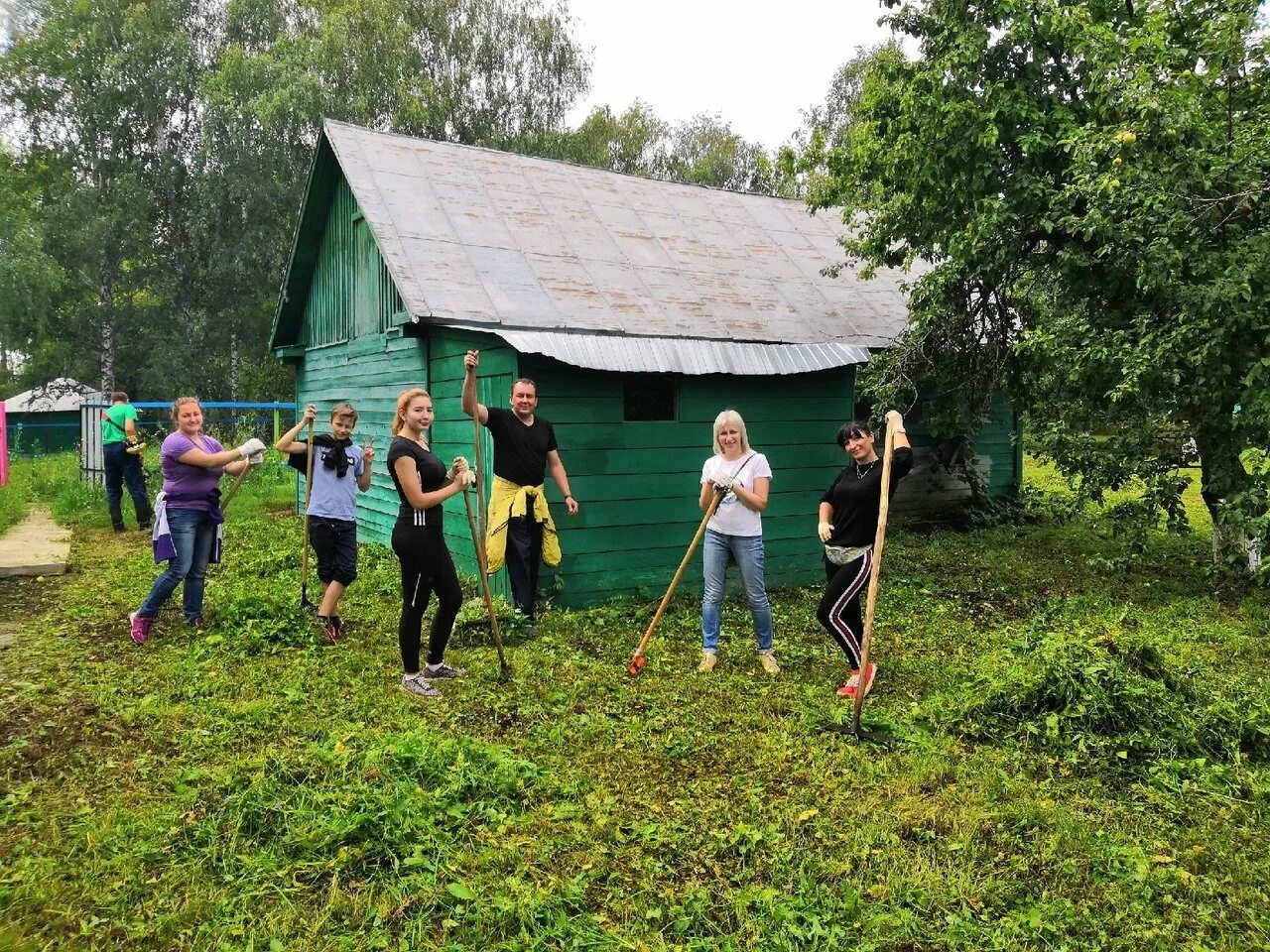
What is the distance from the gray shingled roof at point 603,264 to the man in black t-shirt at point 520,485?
2.16 ft

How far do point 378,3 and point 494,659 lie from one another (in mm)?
27113

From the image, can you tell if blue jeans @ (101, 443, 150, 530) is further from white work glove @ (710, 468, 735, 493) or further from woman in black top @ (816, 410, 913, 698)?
woman in black top @ (816, 410, 913, 698)

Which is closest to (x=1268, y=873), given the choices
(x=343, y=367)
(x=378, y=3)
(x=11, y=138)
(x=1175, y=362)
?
(x=1175, y=362)

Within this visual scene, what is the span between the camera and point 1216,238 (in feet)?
23.6

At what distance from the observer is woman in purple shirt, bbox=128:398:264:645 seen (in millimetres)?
6109

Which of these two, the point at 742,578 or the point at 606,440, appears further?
the point at 606,440

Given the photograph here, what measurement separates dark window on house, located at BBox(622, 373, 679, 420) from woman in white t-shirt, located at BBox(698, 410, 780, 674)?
2.35 metres

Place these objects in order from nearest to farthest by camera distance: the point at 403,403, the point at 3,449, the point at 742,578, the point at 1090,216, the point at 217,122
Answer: the point at 403,403 < the point at 742,578 < the point at 1090,216 < the point at 3,449 < the point at 217,122

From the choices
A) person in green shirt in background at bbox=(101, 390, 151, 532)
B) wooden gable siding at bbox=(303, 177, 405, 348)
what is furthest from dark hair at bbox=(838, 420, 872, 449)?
person in green shirt in background at bbox=(101, 390, 151, 532)

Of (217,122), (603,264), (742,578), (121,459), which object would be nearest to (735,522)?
(742,578)

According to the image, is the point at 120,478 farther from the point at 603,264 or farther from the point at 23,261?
the point at 23,261

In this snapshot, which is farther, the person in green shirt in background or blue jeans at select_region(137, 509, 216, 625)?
the person in green shirt in background

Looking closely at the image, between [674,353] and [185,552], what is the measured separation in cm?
424

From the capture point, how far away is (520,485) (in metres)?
6.54
